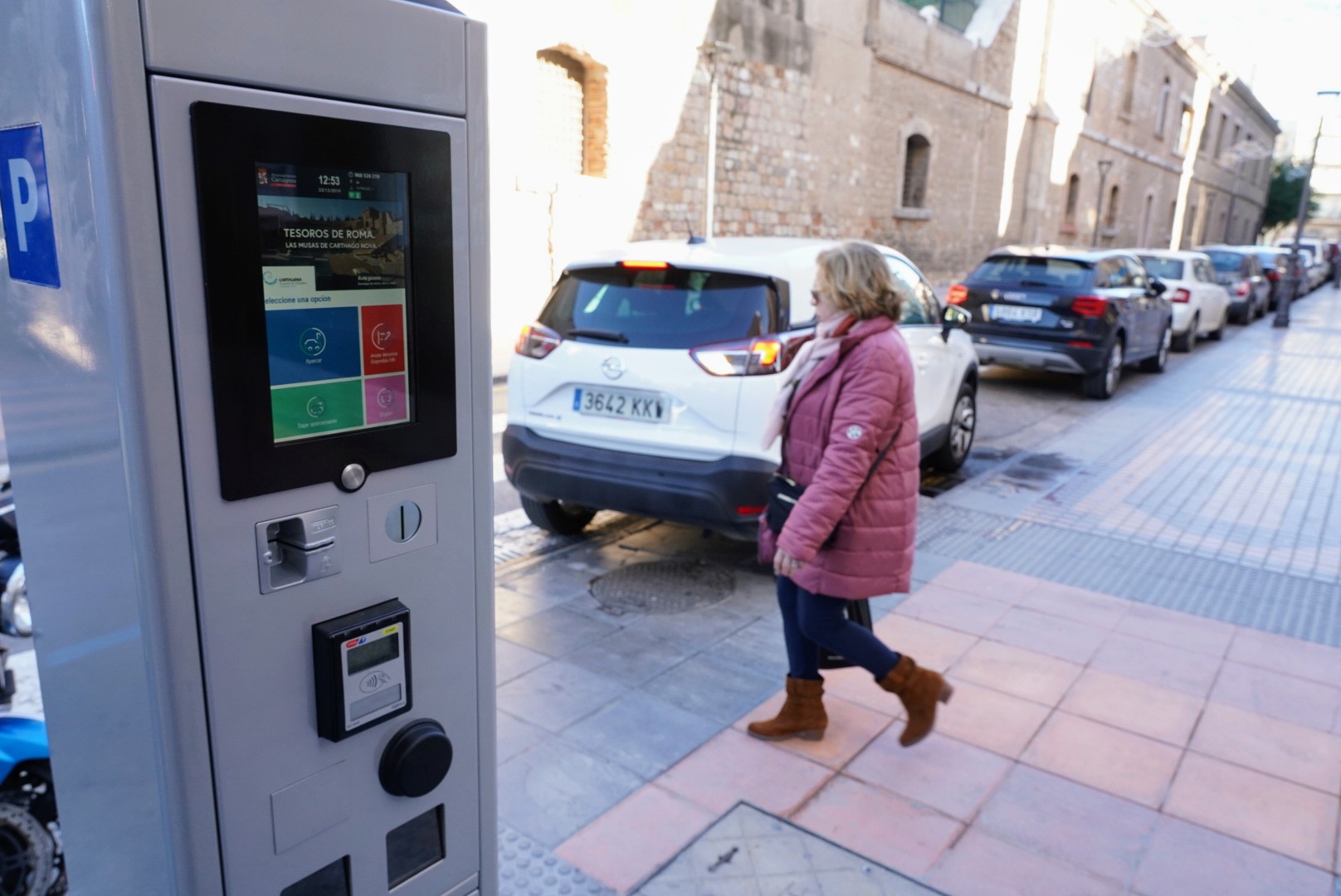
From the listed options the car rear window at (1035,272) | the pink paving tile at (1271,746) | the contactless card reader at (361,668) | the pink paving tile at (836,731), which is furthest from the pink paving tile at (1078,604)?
the car rear window at (1035,272)

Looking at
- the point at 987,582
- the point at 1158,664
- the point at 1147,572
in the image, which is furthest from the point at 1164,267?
the point at 1158,664

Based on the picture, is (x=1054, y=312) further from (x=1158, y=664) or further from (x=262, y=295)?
(x=262, y=295)

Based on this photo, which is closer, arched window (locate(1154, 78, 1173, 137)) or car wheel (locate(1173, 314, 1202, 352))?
car wheel (locate(1173, 314, 1202, 352))

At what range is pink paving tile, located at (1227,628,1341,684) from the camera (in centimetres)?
433

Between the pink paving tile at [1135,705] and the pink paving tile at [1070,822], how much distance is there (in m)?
0.57

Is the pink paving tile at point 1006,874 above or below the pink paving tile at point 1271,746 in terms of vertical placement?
below

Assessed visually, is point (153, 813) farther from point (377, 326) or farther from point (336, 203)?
point (336, 203)

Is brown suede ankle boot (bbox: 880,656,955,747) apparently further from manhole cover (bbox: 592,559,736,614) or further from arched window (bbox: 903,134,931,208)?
arched window (bbox: 903,134,931,208)

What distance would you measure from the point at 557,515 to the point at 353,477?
167 inches

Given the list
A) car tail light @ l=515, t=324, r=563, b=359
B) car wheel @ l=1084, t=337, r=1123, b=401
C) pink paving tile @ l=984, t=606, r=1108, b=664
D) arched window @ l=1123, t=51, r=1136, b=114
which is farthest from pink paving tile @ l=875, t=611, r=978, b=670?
arched window @ l=1123, t=51, r=1136, b=114

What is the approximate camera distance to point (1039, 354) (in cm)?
1104

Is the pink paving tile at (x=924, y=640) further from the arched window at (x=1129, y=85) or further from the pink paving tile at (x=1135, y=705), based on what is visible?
the arched window at (x=1129, y=85)

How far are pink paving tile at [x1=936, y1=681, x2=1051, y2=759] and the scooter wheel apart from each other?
289 cm

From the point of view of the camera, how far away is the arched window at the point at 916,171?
21.7m
